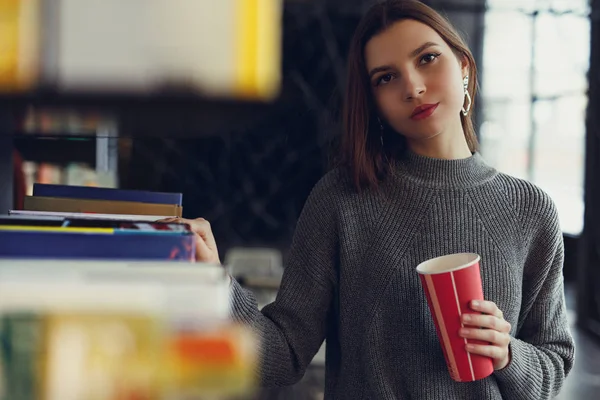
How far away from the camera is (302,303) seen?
1000mm

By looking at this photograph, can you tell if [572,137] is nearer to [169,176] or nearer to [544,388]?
[169,176]

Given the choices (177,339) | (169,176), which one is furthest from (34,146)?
(169,176)

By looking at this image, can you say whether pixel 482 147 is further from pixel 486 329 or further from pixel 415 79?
pixel 486 329

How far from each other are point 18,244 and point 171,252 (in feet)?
0.27

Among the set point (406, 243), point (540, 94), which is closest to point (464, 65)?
point (406, 243)

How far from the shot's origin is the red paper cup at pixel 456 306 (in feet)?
2.57

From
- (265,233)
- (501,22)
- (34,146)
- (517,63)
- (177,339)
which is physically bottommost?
(265,233)

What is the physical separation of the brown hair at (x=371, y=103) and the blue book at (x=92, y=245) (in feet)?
2.29

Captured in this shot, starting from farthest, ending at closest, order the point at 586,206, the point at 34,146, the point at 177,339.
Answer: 1. the point at 586,206
2. the point at 34,146
3. the point at 177,339

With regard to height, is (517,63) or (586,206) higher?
(517,63)

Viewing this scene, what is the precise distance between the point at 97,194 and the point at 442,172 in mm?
605

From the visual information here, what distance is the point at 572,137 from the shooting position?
14.6ft

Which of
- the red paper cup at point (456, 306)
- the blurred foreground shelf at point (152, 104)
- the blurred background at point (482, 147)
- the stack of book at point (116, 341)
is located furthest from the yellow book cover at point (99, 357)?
the blurred background at point (482, 147)

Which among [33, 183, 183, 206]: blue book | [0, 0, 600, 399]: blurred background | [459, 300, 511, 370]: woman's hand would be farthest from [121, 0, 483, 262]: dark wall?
[33, 183, 183, 206]: blue book
